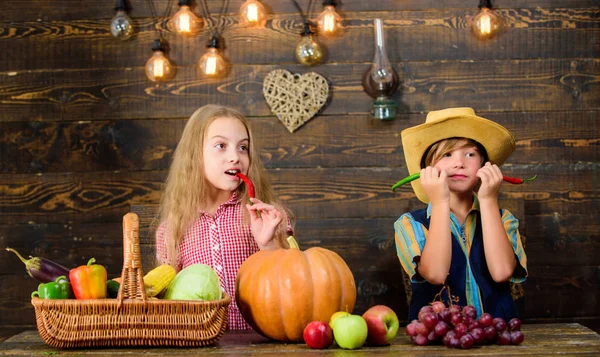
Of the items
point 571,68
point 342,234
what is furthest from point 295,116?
point 571,68

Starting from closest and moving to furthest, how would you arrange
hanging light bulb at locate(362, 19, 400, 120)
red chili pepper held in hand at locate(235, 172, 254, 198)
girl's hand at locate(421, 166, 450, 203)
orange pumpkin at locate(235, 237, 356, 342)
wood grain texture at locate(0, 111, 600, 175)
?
orange pumpkin at locate(235, 237, 356, 342), girl's hand at locate(421, 166, 450, 203), red chili pepper held in hand at locate(235, 172, 254, 198), hanging light bulb at locate(362, 19, 400, 120), wood grain texture at locate(0, 111, 600, 175)

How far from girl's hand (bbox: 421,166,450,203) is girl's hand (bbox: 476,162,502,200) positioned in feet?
0.34

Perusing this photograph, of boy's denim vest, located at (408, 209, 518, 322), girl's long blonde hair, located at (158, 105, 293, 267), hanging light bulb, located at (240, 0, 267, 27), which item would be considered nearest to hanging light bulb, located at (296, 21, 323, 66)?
hanging light bulb, located at (240, 0, 267, 27)

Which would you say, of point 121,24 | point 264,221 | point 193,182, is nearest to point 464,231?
point 264,221

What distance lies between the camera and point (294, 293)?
1534 millimetres

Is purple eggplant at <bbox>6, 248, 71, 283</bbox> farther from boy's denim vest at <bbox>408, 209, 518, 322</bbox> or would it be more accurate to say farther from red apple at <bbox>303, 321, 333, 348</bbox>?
boy's denim vest at <bbox>408, 209, 518, 322</bbox>

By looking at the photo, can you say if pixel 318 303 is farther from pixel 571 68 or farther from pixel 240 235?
pixel 571 68

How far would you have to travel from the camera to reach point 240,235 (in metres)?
2.24

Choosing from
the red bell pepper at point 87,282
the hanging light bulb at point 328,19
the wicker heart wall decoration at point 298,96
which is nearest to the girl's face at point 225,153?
the red bell pepper at point 87,282

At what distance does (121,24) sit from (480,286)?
6.73 feet

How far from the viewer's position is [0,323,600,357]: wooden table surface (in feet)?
4.62

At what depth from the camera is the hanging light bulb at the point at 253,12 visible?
321 centimetres

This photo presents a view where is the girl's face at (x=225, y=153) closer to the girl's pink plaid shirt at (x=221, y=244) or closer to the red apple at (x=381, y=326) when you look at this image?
the girl's pink plaid shirt at (x=221, y=244)

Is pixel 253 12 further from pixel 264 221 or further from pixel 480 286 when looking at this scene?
pixel 480 286
